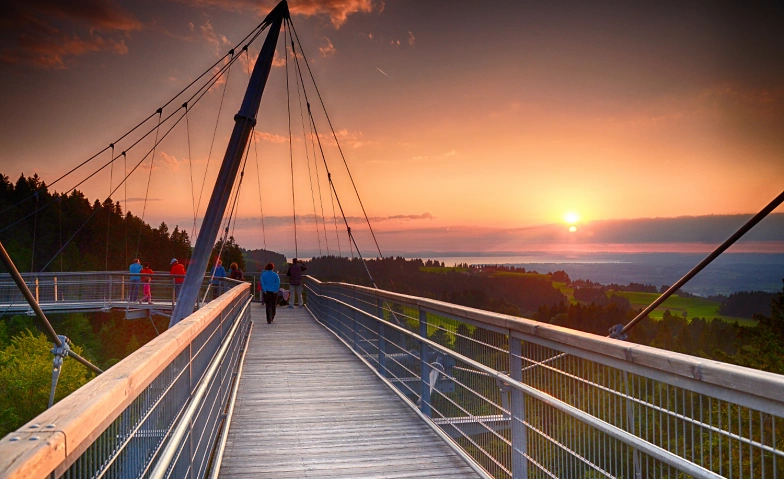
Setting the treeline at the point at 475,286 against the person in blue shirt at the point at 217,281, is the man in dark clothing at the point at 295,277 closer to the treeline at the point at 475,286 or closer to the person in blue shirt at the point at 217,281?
the person in blue shirt at the point at 217,281

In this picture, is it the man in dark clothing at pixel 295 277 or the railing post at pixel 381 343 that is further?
the man in dark clothing at pixel 295 277

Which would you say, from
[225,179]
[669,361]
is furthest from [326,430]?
[225,179]

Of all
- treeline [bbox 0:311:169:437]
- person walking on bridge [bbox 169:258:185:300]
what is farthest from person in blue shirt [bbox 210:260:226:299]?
treeline [bbox 0:311:169:437]

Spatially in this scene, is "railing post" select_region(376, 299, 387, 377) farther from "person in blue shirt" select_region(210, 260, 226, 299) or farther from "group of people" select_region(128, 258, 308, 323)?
"person in blue shirt" select_region(210, 260, 226, 299)

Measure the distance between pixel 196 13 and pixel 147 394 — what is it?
37.3 metres

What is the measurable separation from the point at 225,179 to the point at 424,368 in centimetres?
1126

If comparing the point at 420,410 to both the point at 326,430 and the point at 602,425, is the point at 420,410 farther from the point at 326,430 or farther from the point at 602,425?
the point at 602,425

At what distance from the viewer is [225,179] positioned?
55.4ft

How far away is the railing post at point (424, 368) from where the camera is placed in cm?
692

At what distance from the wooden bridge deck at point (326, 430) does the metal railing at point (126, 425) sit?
1.12 m

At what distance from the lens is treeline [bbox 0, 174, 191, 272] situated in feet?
337

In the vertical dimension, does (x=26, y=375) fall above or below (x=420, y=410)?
below

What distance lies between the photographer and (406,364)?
8.09m

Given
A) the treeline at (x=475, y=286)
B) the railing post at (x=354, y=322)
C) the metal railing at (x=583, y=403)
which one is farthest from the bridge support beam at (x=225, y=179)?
the treeline at (x=475, y=286)
